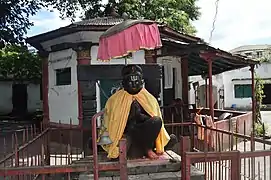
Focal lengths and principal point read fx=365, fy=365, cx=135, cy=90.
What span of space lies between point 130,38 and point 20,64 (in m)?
17.4

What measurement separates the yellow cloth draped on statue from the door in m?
20.9

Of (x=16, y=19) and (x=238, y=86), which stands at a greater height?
(x=16, y=19)

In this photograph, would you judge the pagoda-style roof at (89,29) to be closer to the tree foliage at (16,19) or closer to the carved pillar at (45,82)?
the carved pillar at (45,82)

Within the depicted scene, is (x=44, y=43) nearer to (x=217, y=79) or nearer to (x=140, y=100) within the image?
(x=140, y=100)

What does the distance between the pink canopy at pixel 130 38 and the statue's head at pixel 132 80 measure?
0.63 meters

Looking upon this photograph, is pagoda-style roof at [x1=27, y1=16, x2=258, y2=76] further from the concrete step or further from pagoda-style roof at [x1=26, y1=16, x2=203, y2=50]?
the concrete step

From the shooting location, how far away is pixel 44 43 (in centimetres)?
1223

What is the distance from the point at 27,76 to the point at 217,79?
15.7 meters

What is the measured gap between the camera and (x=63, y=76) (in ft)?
39.2

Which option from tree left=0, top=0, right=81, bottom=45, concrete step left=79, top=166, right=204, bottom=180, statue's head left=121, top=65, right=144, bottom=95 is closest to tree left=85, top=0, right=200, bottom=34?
tree left=0, top=0, right=81, bottom=45

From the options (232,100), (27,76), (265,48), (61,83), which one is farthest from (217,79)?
(61,83)

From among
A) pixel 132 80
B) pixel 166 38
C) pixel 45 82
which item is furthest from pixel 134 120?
pixel 45 82

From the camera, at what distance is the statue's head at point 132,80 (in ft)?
17.6

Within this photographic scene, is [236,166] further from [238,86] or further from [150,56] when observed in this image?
[238,86]
